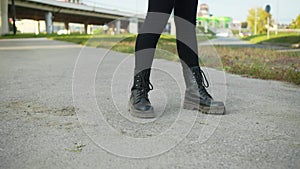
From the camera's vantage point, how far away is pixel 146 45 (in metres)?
1.77

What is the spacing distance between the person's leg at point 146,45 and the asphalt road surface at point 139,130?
115 mm

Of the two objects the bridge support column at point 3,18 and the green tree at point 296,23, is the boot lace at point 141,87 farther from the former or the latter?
the green tree at point 296,23

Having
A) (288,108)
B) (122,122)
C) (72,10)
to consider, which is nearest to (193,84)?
(122,122)

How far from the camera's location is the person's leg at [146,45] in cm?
172

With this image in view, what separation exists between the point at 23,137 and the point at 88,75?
1.89m

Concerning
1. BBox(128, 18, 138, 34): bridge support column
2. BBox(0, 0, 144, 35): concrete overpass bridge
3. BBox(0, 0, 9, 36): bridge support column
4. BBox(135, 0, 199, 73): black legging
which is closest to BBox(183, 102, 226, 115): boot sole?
BBox(135, 0, 199, 73): black legging

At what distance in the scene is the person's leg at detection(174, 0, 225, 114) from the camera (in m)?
1.84

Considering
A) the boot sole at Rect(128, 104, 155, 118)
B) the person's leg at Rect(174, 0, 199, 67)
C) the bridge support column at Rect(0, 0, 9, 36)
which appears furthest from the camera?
the bridge support column at Rect(0, 0, 9, 36)

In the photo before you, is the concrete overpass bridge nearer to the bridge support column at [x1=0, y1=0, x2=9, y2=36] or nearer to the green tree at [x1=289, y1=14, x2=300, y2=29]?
the bridge support column at [x1=0, y1=0, x2=9, y2=36]

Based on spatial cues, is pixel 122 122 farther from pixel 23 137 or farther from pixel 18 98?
pixel 18 98

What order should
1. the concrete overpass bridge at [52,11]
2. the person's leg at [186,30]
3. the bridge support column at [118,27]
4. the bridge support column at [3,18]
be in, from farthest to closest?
the concrete overpass bridge at [52,11] < the bridge support column at [3,18] < the bridge support column at [118,27] < the person's leg at [186,30]

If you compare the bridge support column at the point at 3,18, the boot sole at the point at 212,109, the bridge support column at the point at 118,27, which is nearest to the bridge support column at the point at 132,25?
the bridge support column at the point at 118,27

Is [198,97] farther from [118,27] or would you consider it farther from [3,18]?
[3,18]

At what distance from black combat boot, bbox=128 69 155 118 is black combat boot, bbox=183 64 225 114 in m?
0.28
